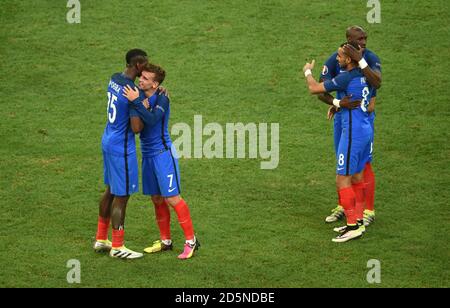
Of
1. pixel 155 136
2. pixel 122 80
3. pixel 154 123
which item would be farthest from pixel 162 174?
pixel 122 80

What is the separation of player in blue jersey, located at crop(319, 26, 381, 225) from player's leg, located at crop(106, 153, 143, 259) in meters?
2.49

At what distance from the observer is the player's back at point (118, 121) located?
9.59 m

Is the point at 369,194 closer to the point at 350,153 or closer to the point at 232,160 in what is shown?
the point at 350,153

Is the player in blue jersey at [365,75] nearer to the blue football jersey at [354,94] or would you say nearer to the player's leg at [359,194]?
the blue football jersey at [354,94]

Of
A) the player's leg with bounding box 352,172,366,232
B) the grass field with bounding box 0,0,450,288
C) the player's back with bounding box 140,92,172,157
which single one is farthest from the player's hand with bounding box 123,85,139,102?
the player's leg with bounding box 352,172,366,232

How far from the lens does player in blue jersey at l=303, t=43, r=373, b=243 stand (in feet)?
33.7

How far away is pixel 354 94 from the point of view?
1030 centimetres

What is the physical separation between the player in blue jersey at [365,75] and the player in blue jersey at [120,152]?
2.33m

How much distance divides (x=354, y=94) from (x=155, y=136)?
7.68ft

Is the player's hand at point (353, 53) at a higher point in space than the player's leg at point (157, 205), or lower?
higher

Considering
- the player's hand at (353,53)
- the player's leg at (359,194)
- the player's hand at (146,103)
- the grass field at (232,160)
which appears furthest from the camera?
the player's leg at (359,194)

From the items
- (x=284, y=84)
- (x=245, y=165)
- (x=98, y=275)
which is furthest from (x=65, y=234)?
(x=284, y=84)

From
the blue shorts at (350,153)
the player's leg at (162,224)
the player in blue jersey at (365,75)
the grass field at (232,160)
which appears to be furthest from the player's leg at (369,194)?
the player's leg at (162,224)
